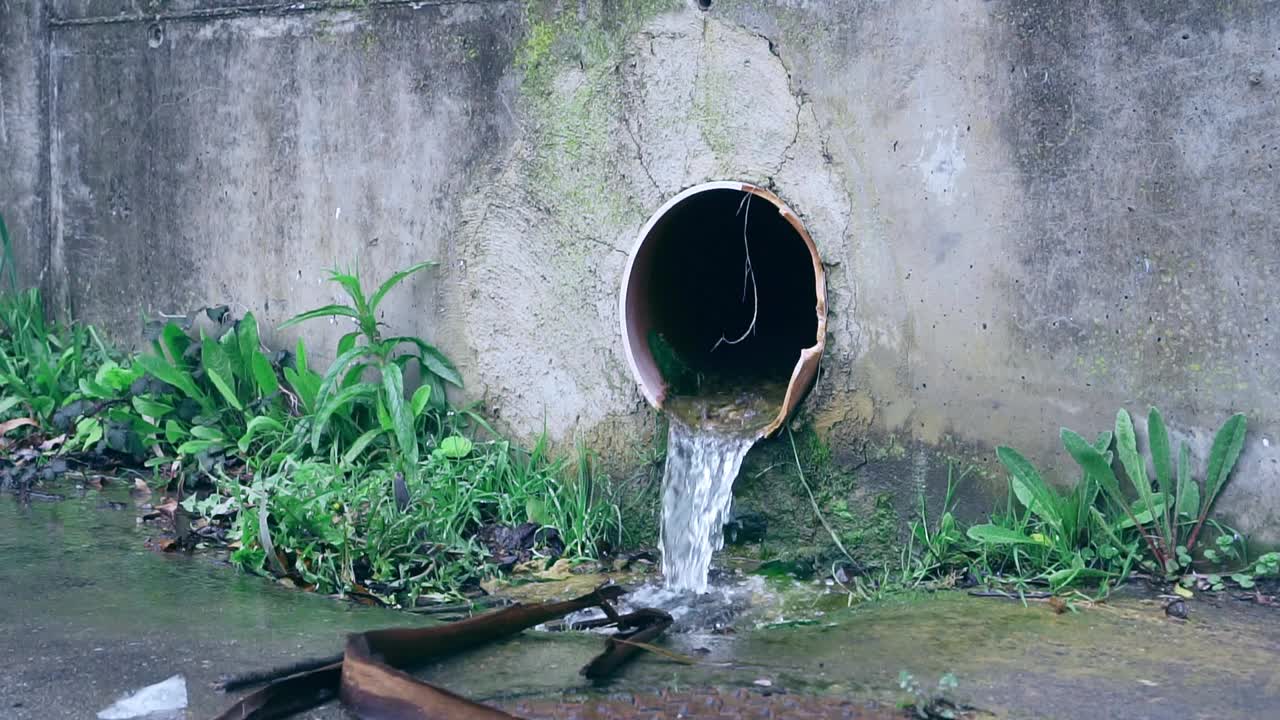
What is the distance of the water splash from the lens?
3.74m

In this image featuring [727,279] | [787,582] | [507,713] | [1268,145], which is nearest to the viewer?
[507,713]

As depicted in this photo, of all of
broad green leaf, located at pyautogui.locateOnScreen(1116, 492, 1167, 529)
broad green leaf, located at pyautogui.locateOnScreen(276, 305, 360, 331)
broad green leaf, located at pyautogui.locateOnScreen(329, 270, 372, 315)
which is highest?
broad green leaf, located at pyautogui.locateOnScreen(329, 270, 372, 315)

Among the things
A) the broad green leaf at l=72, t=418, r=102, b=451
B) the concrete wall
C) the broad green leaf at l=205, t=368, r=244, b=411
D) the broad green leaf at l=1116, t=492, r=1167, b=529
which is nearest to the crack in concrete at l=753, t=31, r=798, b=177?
the concrete wall

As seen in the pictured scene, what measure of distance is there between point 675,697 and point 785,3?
2.15m

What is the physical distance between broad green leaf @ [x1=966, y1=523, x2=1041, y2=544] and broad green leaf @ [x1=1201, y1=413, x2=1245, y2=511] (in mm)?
484

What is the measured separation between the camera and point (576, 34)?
3973 millimetres

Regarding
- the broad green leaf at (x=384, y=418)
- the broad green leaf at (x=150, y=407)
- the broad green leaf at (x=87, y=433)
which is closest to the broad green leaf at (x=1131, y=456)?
the broad green leaf at (x=384, y=418)

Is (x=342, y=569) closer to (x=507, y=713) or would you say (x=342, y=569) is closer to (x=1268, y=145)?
(x=507, y=713)

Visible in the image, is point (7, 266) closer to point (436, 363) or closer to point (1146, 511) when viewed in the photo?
point (436, 363)

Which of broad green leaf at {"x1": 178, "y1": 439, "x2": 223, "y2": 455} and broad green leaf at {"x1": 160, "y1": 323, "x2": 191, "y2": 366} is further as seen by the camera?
broad green leaf at {"x1": 160, "y1": 323, "x2": 191, "y2": 366}

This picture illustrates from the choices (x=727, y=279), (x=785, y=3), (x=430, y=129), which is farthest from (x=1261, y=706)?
(x=430, y=129)

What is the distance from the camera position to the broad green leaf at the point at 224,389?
14.2ft

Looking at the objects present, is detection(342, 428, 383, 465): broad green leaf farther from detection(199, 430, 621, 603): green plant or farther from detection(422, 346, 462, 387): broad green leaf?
detection(422, 346, 462, 387): broad green leaf

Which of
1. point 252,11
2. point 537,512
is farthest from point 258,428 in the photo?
Result: point 252,11
